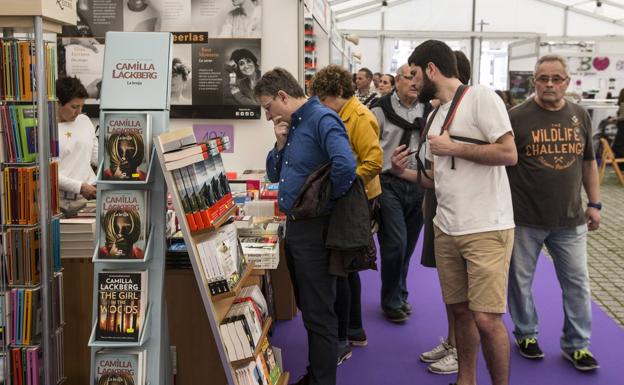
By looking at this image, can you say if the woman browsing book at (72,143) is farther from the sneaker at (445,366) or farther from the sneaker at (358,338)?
the sneaker at (445,366)

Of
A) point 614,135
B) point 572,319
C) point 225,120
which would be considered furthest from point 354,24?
point 572,319

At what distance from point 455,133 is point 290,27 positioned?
2390 mm

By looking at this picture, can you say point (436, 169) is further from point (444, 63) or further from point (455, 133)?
point (444, 63)

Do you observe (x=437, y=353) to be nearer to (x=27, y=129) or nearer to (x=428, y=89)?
(x=428, y=89)

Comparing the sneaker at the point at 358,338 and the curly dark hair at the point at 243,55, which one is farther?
the curly dark hair at the point at 243,55

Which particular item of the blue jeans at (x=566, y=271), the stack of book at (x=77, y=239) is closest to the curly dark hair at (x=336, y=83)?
the blue jeans at (x=566, y=271)

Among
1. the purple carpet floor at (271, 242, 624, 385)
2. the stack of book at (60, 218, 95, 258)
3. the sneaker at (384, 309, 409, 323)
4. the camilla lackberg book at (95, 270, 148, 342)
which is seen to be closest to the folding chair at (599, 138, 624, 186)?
the purple carpet floor at (271, 242, 624, 385)

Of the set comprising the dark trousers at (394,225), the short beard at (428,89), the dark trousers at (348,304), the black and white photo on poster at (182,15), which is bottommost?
the dark trousers at (348,304)

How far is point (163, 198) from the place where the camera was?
7.91ft

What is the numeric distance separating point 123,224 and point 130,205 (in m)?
0.07

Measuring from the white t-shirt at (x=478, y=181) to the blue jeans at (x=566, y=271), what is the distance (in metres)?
0.90

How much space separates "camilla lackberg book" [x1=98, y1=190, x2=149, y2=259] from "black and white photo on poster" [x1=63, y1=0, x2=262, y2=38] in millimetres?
2753

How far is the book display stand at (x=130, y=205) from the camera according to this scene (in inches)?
90.9

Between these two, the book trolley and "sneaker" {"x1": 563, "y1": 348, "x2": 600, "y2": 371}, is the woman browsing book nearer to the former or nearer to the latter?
the book trolley
